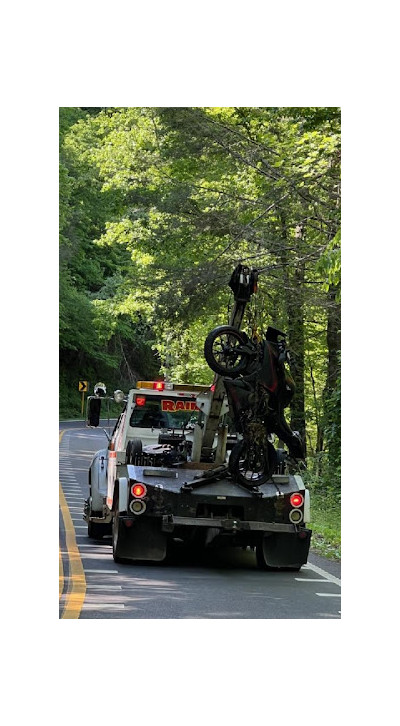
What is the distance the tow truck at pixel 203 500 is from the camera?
31.0 ft

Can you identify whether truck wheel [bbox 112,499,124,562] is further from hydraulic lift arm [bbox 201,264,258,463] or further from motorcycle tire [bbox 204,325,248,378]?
motorcycle tire [bbox 204,325,248,378]

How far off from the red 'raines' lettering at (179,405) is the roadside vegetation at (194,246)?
3704mm

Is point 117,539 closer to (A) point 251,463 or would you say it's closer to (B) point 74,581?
(B) point 74,581

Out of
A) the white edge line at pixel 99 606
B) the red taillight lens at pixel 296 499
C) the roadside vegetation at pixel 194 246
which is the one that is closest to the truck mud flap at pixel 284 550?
the red taillight lens at pixel 296 499

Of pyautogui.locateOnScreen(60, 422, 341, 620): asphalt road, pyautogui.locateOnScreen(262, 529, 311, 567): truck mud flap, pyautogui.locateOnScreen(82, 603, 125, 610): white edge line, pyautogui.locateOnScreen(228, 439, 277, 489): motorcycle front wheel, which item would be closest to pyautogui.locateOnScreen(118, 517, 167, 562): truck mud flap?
pyautogui.locateOnScreen(60, 422, 341, 620): asphalt road

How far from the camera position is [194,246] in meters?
18.4

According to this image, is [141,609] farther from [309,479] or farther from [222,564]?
[309,479]

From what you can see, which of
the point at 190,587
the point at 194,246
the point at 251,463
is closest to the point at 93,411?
the point at 251,463

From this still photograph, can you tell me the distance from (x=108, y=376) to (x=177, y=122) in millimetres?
4463

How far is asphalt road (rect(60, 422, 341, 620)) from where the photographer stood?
25.3 ft

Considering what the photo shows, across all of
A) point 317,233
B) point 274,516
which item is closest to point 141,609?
point 274,516

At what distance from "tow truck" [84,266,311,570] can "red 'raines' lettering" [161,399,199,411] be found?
1.06 ft
